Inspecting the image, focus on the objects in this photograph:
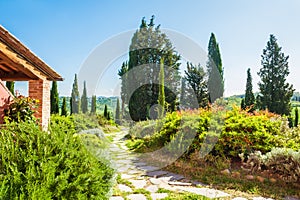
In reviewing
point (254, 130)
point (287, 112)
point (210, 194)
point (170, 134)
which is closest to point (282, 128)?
point (254, 130)

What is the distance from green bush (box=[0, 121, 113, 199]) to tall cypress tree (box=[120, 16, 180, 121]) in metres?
12.4

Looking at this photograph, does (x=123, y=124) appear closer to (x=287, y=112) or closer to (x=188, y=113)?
(x=188, y=113)

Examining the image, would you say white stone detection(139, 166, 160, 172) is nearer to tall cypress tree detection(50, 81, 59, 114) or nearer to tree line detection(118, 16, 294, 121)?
tree line detection(118, 16, 294, 121)

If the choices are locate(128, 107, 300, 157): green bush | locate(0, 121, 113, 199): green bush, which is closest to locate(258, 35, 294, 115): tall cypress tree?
locate(128, 107, 300, 157): green bush

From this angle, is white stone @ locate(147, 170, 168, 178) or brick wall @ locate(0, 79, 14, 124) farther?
brick wall @ locate(0, 79, 14, 124)

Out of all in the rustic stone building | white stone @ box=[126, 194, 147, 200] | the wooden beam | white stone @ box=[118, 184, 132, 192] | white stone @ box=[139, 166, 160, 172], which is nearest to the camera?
white stone @ box=[126, 194, 147, 200]

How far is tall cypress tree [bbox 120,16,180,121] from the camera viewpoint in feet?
48.3

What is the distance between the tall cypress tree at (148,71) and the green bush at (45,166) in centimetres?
1243

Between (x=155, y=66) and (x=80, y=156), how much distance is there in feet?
42.2

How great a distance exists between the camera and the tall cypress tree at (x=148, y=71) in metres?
14.7

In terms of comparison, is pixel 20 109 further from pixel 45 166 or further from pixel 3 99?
pixel 45 166

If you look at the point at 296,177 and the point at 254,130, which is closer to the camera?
the point at 296,177

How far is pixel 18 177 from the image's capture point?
63.1 inches

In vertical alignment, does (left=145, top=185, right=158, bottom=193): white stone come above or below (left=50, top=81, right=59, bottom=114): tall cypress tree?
below
